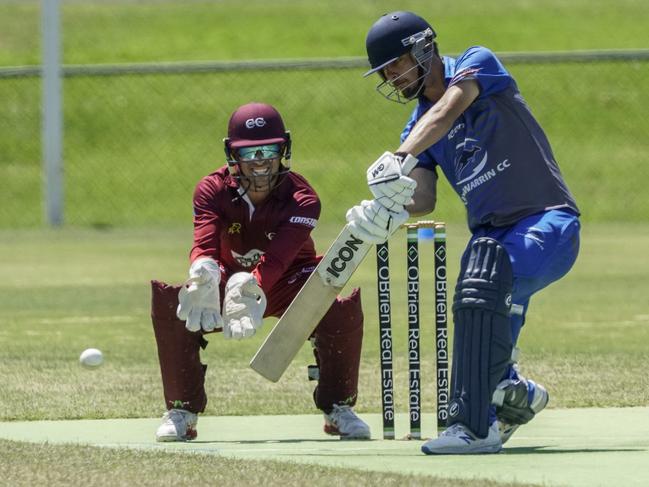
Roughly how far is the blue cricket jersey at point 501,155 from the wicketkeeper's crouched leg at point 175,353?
1270 mm

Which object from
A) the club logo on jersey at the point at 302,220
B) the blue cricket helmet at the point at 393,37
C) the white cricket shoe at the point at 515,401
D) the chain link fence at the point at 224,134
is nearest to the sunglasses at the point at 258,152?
the club logo on jersey at the point at 302,220

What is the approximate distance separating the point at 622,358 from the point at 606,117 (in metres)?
13.9

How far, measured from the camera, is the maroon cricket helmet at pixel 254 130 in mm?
6215

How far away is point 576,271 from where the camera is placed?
13.8 meters

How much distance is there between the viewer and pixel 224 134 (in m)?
21.0

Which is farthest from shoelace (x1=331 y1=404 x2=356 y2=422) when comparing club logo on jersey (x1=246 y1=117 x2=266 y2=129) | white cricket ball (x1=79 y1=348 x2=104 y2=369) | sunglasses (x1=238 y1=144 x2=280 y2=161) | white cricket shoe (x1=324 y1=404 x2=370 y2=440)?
white cricket ball (x1=79 y1=348 x2=104 y2=369)

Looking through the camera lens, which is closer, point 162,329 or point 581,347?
point 162,329

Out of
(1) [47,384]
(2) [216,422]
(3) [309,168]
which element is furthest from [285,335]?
(3) [309,168]

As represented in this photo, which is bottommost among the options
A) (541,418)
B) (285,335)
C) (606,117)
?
(541,418)

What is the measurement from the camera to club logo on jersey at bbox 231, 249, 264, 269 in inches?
255

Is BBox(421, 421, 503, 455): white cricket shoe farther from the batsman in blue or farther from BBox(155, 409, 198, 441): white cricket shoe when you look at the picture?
BBox(155, 409, 198, 441): white cricket shoe

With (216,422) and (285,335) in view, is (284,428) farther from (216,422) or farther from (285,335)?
(285,335)

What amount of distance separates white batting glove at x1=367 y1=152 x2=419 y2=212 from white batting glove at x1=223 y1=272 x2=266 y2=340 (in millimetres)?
715

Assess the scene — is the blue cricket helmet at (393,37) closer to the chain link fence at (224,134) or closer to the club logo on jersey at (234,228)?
the club logo on jersey at (234,228)
